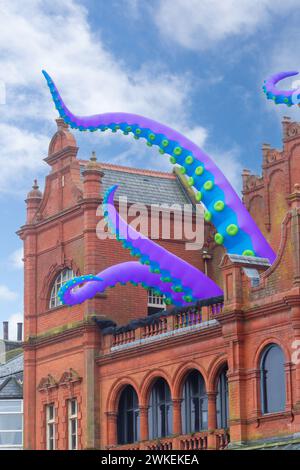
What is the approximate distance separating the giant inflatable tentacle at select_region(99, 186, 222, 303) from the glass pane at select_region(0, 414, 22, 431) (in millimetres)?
13254

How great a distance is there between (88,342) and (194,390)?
6.48m

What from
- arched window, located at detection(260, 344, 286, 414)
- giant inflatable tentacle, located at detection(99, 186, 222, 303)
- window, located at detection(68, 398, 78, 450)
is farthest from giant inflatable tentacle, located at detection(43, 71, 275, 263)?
window, located at detection(68, 398, 78, 450)

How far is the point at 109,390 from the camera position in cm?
5019

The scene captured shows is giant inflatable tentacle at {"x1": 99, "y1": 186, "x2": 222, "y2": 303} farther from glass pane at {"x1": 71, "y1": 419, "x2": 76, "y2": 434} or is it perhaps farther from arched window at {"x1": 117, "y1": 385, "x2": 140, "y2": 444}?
glass pane at {"x1": 71, "y1": 419, "x2": 76, "y2": 434}

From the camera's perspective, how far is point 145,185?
5703cm

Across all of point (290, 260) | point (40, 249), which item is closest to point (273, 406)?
point (290, 260)

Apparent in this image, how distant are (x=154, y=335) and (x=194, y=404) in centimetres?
317

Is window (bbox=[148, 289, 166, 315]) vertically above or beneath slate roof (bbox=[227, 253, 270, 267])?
above

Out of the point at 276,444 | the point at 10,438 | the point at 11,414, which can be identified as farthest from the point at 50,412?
the point at 276,444

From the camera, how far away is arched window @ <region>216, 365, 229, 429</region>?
4425 centimetres

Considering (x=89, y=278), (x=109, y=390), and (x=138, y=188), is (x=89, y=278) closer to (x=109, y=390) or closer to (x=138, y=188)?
(x=109, y=390)

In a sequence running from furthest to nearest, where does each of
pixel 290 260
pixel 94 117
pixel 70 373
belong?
pixel 70 373, pixel 94 117, pixel 290 260

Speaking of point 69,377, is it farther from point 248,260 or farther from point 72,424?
point 248,260

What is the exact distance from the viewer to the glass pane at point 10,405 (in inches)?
2253
